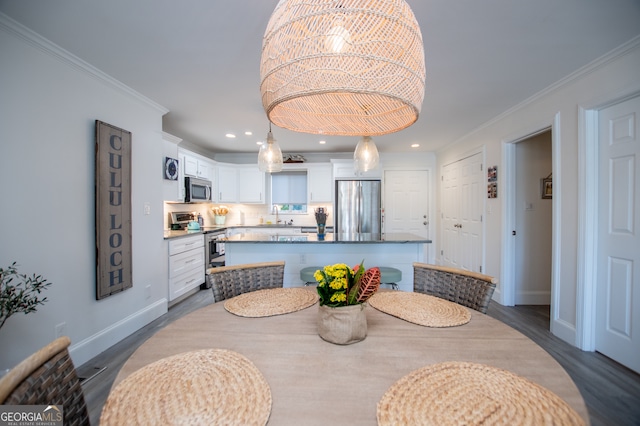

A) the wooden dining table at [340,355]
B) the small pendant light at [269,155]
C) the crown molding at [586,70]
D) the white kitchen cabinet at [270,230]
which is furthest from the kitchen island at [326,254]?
the white kitchen cabinet at [270,230]

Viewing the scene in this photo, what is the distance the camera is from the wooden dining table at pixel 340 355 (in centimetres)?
60

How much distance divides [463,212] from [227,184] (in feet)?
13.6

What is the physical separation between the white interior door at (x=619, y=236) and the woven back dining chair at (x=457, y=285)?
1.46m

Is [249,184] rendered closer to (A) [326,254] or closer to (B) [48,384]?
(A) [326,254]

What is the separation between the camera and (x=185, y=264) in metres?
3.29

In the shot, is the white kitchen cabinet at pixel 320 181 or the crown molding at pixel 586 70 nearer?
the crown molding at pixel 586 70

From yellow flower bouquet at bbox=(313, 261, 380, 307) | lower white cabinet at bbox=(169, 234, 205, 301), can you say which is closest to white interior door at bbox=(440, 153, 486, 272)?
yellow flower bouquet at bbox=(313, 261, 380, 307)

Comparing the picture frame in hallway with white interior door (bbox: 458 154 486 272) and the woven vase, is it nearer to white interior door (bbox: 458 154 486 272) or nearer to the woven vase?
white interior door (bbox: 458 154 486 272)

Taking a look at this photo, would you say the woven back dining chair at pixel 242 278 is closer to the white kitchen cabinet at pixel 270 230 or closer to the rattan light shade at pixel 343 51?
the rattan light shade at pixel 343 51

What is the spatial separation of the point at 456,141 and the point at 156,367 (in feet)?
15.4

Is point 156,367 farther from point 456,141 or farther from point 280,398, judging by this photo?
point 456,141

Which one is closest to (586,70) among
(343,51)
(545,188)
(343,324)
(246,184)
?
(545,188)

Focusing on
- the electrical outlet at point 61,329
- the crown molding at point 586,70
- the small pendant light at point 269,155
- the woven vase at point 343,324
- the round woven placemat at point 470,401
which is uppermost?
the crown molding at point 586,70

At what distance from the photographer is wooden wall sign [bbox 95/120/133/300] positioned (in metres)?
2.05
